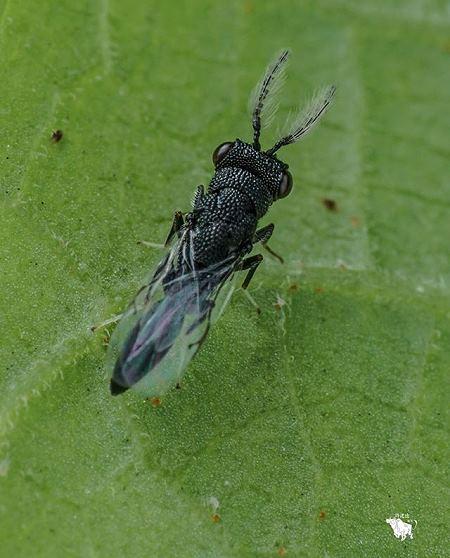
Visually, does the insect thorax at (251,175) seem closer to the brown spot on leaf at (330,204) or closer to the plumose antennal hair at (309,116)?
the plumose antennal hair at (309,116)

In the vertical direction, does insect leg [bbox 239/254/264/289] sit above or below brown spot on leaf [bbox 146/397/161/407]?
above

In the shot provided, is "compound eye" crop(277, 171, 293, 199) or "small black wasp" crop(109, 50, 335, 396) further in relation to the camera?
"compound eye" crop(277, 171, 293, 199)

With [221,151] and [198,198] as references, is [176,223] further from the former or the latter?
[221,151]

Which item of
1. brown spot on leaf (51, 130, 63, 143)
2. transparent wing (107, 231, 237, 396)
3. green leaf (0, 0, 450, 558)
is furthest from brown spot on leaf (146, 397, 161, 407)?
brown spot on leaf (51, 130, 63, 143)

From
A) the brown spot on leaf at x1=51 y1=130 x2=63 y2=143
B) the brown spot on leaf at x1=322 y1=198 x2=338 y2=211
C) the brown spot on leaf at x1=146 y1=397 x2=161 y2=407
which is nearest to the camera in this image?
the brown spot on leaf at x1=146 y1=397 x2=161 y2=407

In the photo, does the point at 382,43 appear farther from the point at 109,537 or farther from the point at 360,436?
the point at 109,537

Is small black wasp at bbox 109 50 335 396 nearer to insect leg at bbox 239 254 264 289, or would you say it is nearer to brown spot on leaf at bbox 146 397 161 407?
insect leg at bbox 239 254 264 289

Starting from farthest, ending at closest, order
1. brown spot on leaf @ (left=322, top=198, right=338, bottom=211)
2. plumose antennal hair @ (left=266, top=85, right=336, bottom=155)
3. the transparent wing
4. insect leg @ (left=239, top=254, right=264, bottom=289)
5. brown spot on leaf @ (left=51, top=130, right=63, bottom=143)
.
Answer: brown spot on leaf @ (left=322, top=198, right=338, bottom=211) < plumose antennal hair @ (left=266, top=85, right=336, bottom=155) < brown spot on leaf @ (left=51, top=130, right=63, bottom=143) < insect leg @ (left=239, top=254, right=264, bottom=289) < the transparent wing
